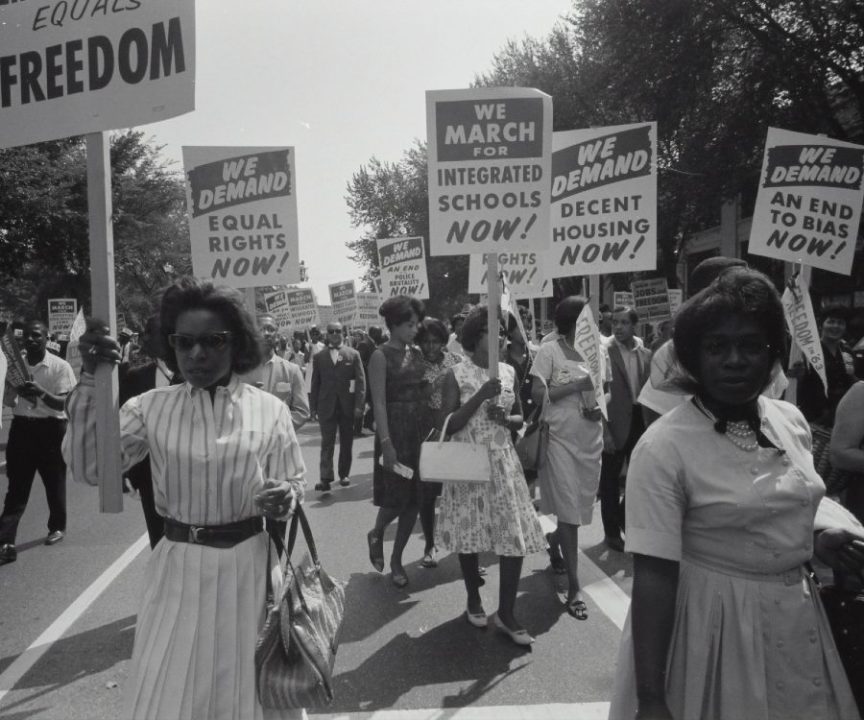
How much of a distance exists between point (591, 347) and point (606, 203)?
1.52m

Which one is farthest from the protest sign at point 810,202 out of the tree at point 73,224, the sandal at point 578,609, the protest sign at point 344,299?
the protest sign at point 344,299

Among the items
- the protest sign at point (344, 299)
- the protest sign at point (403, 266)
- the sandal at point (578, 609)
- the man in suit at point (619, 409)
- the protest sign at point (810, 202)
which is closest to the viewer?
the sandal at point (578, 609)

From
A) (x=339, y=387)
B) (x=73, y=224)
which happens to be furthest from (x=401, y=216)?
(x=339, y=387)

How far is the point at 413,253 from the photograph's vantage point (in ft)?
51.3

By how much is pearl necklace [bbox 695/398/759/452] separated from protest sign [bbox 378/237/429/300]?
13.5 meters

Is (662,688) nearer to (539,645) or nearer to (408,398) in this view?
(539,645)

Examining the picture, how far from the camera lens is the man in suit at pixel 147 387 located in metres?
4.76

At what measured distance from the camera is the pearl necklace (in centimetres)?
207

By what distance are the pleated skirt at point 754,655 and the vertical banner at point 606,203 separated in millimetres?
4700

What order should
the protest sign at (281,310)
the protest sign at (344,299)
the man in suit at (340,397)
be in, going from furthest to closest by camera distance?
1. the protest sign at (344,299)
2. the protest sign at (281,310)
3. the man in suit at (340,397)

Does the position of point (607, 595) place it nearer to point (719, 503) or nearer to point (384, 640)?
point (384, 640)

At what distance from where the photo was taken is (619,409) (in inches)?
278

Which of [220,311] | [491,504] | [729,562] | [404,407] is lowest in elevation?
[491,504]

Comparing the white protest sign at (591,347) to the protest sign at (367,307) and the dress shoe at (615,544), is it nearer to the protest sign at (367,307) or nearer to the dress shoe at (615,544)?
the dress shoe at (615,544)
